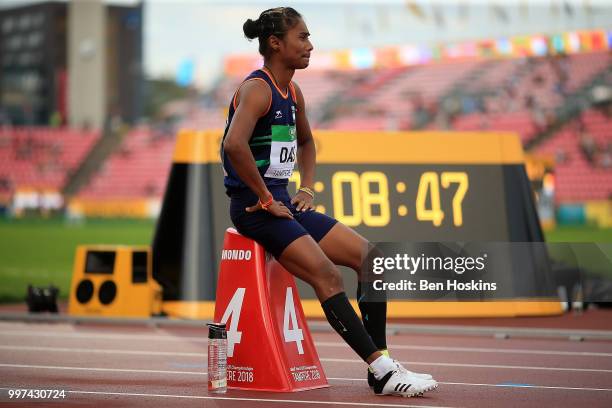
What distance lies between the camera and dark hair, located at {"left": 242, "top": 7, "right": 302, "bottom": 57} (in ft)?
19.4

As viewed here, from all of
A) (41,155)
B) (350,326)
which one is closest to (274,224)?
(350,326)

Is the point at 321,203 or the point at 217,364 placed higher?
the point at 321,203

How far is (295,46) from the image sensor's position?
593 centimetres

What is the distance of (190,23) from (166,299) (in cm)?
4871

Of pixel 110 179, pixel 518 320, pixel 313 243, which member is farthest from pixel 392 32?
pixel 313 243

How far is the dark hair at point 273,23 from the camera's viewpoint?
19.4 feet

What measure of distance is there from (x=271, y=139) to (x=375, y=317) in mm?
1094

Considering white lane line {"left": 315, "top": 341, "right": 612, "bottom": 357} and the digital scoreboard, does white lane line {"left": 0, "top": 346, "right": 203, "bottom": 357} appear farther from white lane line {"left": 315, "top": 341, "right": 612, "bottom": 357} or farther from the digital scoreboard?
the digital scoreboard

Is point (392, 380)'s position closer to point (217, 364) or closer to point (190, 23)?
point (217, 364)

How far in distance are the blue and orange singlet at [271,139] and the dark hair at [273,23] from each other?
0.20 m

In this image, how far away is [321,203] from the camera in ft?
34.8

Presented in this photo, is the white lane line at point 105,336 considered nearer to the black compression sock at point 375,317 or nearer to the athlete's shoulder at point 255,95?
the black compression sock at point 375,317

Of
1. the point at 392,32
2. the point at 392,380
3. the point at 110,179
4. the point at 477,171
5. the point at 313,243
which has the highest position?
the point at 392,32

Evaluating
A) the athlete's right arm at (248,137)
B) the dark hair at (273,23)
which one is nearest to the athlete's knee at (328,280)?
the athlete's right arm at (248,137)
